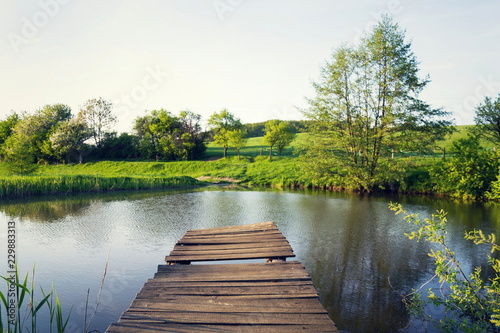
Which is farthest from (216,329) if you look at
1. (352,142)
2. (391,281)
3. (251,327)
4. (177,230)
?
(352,142)

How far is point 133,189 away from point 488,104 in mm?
33671

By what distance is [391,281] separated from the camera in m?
7.30

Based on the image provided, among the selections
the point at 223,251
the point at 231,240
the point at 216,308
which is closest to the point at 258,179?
the point at 231,240

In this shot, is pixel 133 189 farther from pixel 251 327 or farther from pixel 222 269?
pixel 251 327

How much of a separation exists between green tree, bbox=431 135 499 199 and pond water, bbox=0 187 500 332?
2.75 metres

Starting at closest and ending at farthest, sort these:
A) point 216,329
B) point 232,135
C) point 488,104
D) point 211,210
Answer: point 216,329 < point 211,210 < point 488,104 < point 232,135

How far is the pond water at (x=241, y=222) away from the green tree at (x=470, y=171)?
2753mm

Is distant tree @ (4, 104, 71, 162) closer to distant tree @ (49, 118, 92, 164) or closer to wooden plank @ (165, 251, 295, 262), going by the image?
distant tree @ (49, 118, 92, 164)

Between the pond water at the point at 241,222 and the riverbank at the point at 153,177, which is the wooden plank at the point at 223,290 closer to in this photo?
the pond water at the point at 241,222

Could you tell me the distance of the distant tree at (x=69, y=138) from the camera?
1822 inches

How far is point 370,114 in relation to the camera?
25859mm

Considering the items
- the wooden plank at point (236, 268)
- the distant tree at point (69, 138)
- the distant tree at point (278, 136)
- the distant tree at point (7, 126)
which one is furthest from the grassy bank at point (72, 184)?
the distant tree at point (7, 126)

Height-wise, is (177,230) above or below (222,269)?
below

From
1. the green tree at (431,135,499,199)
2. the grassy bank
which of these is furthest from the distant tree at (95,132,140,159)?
the green tree at (431,135,499,199)
